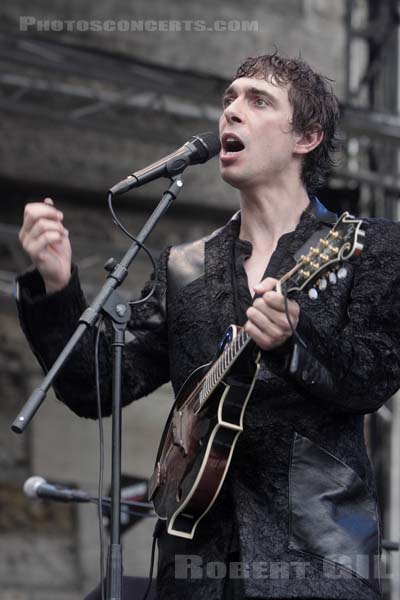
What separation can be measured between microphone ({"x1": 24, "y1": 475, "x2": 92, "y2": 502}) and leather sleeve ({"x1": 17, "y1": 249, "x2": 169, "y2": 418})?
3.41 feet

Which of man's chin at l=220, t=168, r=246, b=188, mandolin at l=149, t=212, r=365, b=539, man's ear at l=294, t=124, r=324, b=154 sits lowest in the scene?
mandolin at l=149, t=212, r=365, b=539

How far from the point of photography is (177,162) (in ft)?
9.78

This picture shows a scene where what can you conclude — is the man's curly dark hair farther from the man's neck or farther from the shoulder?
the shoulder

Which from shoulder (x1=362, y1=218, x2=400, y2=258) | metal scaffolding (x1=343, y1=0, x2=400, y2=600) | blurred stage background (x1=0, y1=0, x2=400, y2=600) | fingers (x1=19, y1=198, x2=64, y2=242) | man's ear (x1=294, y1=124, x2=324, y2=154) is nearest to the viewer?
fingers (x1=19, y1=198, x2=64, y2=242)

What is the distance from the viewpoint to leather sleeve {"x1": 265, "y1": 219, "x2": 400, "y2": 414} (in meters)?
2.54

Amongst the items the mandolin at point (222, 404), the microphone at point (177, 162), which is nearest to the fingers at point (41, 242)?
the microphone at point (177, 162)

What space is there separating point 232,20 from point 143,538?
3.81 m

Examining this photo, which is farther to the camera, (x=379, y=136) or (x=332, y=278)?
(x=379, y=136)

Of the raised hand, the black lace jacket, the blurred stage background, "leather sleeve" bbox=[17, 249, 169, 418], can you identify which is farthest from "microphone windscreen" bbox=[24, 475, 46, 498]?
the blurred stage background

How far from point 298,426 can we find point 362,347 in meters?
0.23

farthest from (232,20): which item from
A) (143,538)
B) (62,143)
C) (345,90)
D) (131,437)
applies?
(143,538)

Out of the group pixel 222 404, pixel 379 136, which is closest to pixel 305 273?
pixel 222 404

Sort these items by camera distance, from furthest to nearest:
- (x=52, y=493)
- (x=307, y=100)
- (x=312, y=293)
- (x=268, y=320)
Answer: (x=52, y=493) → (x=307, y=100) → (x=312, y=293) → (x=268, y=320)

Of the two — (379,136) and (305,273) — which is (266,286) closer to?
(305,273)
